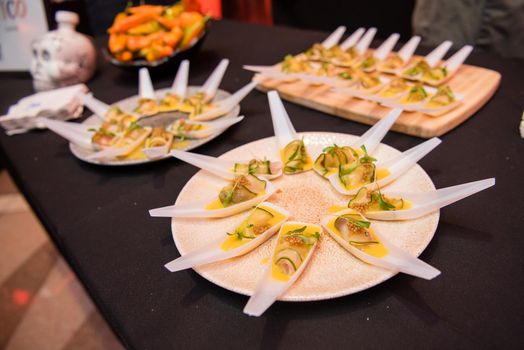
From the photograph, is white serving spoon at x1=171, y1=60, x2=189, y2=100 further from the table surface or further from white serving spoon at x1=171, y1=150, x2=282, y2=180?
white serving spoon at x1=171, y1=150, x2=282, y2=180

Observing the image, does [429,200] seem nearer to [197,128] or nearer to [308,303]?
[308,303]

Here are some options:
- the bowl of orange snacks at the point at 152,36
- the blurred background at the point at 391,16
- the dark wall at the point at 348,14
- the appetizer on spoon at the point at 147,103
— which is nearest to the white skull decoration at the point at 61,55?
the bowl of orange snacks at the point at 152,36

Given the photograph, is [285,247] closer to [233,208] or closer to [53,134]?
[233,208]

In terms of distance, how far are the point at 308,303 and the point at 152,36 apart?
147cm

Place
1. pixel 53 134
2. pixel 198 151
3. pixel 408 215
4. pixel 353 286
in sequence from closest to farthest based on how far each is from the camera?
pixel 353 286
pixel 408 215
pixel 198 151
pixel 53 134

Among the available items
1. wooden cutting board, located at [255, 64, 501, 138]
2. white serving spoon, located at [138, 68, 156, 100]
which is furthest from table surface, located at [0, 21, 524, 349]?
white serving spoon, located at [138, 68, 156, 100]

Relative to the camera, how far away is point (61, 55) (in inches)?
69.4

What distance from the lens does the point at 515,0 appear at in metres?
1.97

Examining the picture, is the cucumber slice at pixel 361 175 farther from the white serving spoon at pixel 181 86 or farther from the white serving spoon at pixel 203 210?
the white serving spoon at pixel 181 86

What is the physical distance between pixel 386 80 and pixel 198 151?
0.66 metres

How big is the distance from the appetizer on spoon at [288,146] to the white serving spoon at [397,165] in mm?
95

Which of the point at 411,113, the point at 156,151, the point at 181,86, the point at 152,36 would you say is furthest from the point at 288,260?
the point at 152,36

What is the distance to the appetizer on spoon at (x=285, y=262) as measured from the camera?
629 mm

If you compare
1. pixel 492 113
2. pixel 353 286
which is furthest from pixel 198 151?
pixel 492 113
